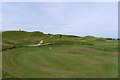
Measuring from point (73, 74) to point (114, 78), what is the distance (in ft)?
15.1

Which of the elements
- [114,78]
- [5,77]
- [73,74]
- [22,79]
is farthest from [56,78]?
[114,78]

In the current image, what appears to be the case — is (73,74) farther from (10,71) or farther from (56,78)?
(10,71)

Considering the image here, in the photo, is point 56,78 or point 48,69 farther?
point 48,69

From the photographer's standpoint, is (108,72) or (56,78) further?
(108,72)

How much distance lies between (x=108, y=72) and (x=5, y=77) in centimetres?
1227

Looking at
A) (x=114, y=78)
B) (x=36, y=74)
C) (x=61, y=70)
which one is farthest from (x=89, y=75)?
(x=36, y=74)

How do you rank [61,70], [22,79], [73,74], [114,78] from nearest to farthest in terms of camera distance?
[22,79], [114,78], [73,74], [61,70]

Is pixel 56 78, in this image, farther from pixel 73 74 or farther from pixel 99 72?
pixel 99 72

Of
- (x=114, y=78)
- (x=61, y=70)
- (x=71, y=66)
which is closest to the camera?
(x=114, y=78)

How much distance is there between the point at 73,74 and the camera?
13.3 m

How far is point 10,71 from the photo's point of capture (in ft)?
44.1

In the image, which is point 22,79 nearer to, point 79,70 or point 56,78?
point 56,78

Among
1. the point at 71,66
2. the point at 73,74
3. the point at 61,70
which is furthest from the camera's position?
the point at 71,66

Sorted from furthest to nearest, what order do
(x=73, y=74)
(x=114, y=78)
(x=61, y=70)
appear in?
(x=61, y=70), (x=73, y=74), (x=114, y=78)
